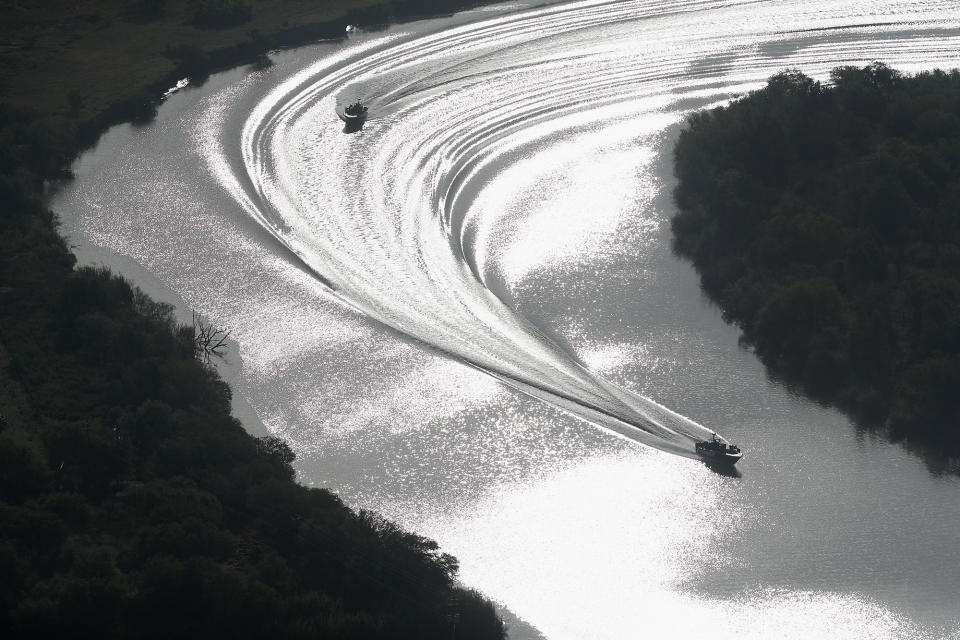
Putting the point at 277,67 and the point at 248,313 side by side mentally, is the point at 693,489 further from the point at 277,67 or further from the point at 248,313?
the point at 277,67

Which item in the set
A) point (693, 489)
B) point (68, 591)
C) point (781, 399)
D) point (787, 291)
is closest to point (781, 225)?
point (787, 291)

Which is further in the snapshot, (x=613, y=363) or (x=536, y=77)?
(x=536, y=77)

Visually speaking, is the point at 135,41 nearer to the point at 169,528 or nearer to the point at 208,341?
the point at 208,341

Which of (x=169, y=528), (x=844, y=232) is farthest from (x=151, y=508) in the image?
(x=844, y=232)

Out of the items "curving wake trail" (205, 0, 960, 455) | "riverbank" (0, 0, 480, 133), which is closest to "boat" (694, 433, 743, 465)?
"curving wake trail" (205, 0, 960, 455)

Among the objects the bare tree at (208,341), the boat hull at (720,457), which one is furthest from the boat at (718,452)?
the bare tree at (208,341)

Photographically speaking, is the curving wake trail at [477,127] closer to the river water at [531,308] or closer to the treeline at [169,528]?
the river water at [531,308]

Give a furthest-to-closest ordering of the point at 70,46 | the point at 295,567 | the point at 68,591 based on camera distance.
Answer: the point at 70,46 → the point at 295,567 → the point at 68,591
